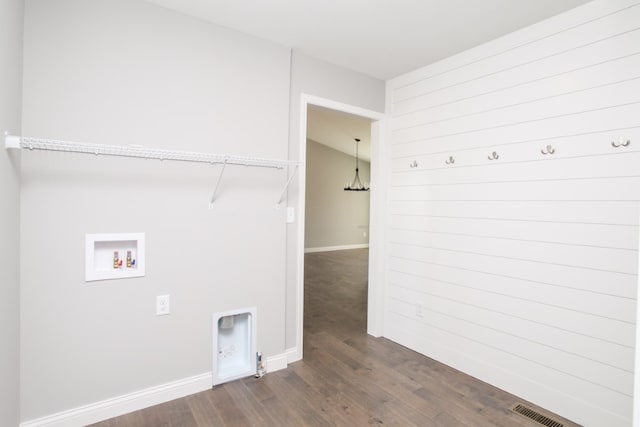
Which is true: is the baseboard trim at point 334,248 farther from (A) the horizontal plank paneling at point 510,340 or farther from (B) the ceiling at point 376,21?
(B) the ceiling at point 376,21

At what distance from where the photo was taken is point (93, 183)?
6.23 ft

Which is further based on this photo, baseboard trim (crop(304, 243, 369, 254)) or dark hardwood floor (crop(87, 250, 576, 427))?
baseboard trim (crop(304, 243, 369, 254))

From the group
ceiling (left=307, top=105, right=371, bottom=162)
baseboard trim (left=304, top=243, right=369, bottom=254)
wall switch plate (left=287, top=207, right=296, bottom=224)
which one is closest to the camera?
wall switch plate (left=287, top=207, right=296, bottom=224)

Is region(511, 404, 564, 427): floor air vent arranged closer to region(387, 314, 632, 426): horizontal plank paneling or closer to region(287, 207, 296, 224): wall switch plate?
region(387, 314, 632, 426): horizontal plank paneling

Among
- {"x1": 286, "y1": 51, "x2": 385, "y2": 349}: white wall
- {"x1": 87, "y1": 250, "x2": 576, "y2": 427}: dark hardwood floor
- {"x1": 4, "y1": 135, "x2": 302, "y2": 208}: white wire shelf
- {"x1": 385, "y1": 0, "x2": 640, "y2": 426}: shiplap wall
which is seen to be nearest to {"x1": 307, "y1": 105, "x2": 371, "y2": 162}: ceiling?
{"x1": 286, "y1": 51, "x2": 385, "y2": 349}: white wall

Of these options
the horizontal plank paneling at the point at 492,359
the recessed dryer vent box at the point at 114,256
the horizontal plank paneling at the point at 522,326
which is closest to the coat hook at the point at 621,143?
the horizontal plank paneling at the point at 522,326

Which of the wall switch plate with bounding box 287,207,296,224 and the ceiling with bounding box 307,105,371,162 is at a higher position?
the ceiling with bounding box 307,105,371,162

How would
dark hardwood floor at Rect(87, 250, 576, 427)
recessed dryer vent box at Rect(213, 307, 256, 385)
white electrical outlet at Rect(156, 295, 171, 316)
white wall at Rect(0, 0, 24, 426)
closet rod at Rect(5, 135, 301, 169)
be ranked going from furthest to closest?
recessed dryer vent box at Rect(213, 307, 256, 385) → white electrical outlet at Rect(156, 295, 171, 316) → dark hardwood floor at Rect(87, 250, 576, 427) → closet rod at Rect(5, 135, 301, 169) → white wall at Rect(0, 0, 24, 426)

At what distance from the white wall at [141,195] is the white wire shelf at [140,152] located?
0.26ft

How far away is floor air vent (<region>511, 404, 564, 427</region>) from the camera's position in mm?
2008

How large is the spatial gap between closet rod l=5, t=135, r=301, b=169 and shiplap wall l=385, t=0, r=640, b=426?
54.1 inches

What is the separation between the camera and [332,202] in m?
9.76

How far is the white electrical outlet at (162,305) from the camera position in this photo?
2.12 metres

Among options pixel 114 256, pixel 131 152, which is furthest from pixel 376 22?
pixel 114 256
